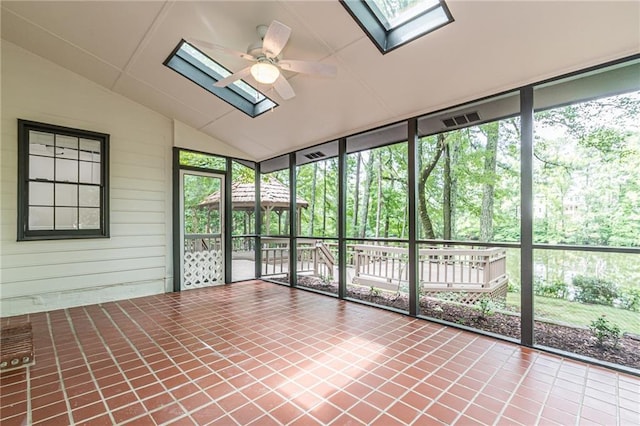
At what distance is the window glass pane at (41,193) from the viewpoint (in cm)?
414

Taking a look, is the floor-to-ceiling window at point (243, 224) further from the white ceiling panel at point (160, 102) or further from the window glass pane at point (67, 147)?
the window glass pane at point (67, 147)

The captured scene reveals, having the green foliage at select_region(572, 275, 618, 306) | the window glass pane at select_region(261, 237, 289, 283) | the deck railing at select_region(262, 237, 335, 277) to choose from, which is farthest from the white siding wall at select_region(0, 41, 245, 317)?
the green foliage at select_region(572, 275, 618, 306)

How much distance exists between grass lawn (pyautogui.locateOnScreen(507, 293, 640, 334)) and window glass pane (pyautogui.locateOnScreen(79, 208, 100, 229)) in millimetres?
6864

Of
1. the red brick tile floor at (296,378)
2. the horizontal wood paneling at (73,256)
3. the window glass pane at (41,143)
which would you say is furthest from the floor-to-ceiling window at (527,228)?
the window glass pane at (41,143)

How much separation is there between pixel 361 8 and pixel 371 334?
135 inches

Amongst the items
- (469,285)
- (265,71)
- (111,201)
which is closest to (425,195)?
(469,285)

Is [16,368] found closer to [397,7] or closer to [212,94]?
[212,94]

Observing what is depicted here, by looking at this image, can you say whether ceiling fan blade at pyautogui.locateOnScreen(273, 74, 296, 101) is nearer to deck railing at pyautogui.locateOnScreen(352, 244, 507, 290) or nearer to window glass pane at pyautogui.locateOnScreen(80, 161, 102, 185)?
deck railing at pyautogui.locateOnScreen(352, 244, 507, 290)

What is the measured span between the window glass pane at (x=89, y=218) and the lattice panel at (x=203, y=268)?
1.54m

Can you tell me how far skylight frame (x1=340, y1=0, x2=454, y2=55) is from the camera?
8.97 feet

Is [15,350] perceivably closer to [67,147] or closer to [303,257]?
[67,147]

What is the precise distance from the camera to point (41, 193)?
13.8ft

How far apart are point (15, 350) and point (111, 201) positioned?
2667mm

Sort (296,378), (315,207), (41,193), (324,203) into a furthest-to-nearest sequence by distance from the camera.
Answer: (315,207), (324,203), (41,193), (296,378)
